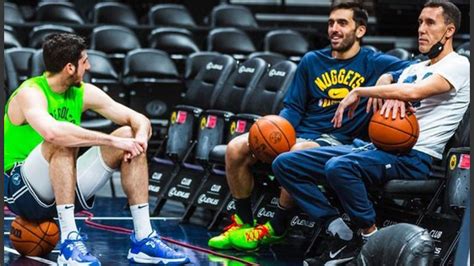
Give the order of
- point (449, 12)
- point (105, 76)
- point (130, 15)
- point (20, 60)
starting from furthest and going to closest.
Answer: point (130, 15) → point (105, 76) → point (20, 60) → point (449, 12)

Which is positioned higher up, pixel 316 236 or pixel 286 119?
pixel 286 119

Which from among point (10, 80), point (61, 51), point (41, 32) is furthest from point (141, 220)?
point (41, 32)

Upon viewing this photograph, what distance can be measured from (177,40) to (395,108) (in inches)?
297

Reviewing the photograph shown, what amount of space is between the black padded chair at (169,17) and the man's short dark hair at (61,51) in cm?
878

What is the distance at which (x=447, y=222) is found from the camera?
7535mm

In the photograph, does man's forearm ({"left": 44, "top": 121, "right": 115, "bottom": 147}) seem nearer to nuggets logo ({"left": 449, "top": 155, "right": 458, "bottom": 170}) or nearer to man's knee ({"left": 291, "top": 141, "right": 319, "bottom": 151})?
man's knee ({"left": 291, "top": 141, "right": 319, "bottom": 151})

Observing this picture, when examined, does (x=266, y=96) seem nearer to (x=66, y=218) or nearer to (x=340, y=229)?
(x=340, y=229)

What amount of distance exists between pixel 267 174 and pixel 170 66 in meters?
4.93

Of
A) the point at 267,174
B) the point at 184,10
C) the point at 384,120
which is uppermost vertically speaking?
the point at 384,120

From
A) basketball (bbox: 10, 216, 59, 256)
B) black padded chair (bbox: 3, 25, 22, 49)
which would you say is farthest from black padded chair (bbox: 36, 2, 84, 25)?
basketball (bbox: 10, 216, 59, 256)

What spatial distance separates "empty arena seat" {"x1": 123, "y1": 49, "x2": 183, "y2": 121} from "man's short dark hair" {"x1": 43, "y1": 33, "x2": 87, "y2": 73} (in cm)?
551

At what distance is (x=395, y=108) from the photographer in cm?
758

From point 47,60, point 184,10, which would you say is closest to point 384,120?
point 47,60

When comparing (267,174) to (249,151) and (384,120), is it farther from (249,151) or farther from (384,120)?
(384,120)
